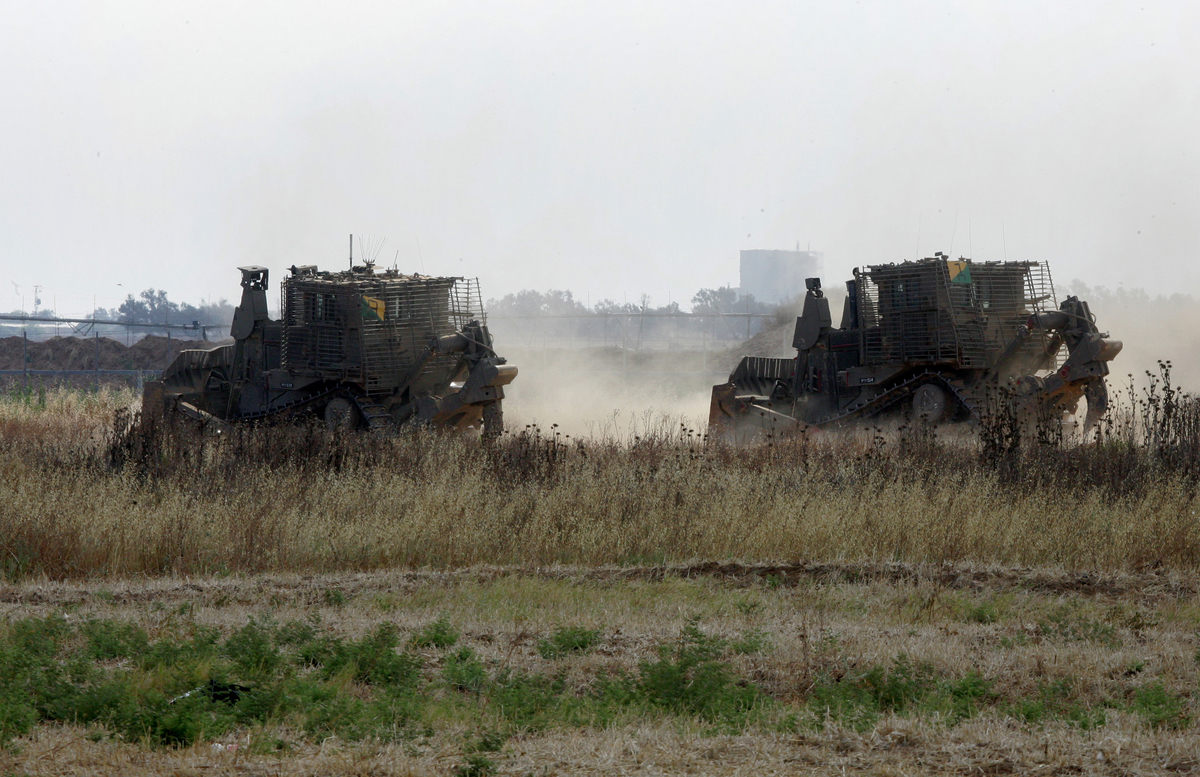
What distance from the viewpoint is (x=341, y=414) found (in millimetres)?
19203

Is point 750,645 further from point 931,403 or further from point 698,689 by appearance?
point 931,403

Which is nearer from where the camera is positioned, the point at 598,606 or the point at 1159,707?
the point at 1159,707

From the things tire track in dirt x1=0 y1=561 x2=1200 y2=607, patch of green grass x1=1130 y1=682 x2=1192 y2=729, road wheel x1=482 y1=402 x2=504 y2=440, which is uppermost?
road wheel x1=482 y1=402 x2=504 y2=440

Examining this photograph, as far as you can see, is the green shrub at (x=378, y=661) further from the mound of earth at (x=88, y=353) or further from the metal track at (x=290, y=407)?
the mound of earth at (x=88, y=353)

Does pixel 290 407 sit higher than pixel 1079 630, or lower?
higher

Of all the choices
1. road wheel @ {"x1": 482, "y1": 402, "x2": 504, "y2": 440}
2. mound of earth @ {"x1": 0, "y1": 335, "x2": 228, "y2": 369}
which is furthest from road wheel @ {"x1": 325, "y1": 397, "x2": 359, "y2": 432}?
mound of earth @ {"x1": 0, "y1": 335, "x2": 228, "y2": 369}

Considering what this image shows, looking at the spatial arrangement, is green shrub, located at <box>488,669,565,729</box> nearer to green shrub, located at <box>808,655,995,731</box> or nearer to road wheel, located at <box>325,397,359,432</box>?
green shrub, located at <box>808,655,995,731</box>

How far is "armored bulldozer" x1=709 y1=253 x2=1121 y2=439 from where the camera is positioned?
18.0 m

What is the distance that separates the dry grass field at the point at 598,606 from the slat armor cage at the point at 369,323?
3.79 meters

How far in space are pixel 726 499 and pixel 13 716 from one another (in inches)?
283

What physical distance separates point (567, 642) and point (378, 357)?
40.0 ft

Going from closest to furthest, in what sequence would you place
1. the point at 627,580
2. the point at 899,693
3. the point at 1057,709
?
the point at 1057,709 → the point at 899,693 → the point at 627,580

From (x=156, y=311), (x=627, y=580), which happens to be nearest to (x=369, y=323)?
(x=627, y=580)

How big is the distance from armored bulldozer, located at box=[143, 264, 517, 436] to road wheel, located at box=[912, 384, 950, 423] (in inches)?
245
